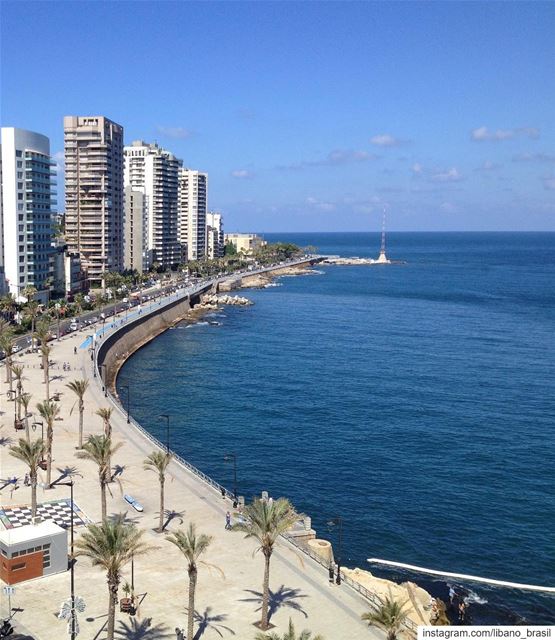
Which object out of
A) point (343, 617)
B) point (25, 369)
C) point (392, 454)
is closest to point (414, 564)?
point (343, 617)

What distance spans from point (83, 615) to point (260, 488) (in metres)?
22.8

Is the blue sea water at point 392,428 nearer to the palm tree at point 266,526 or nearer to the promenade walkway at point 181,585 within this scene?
the promenade walkway at point 181,585

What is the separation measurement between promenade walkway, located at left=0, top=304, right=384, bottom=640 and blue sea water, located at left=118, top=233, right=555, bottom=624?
8348 mm

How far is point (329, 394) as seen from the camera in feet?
259

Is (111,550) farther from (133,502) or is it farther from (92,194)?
(92,194)

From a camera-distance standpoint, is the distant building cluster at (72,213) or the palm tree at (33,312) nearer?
the palm tree at (33,312)

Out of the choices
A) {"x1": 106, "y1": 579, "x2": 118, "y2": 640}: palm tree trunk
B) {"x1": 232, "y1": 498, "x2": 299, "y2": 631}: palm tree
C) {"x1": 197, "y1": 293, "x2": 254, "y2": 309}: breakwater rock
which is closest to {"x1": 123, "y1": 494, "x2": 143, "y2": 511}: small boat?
{"x1": 232, "y1": 498, "x2": 299, "y2": 631}: palm tree

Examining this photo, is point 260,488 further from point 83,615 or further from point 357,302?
point 357,302

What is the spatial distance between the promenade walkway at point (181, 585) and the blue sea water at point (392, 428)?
27.4 feet

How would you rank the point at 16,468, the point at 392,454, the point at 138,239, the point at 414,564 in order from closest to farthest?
the point at 414,564
the point at 16,468
the point at 392,454
the point at 138,239

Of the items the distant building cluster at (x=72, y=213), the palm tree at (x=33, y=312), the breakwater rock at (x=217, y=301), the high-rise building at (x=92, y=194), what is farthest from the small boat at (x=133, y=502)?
the high-rise building at (x=92, y=194)

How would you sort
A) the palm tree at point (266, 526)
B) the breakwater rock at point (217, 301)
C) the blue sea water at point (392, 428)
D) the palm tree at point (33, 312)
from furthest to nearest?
the breakwater rock at point (217, 301) → the palm tree at point (33, 312) → the blue sea water at point (392, 428) → the palm tree at point (266, 526)

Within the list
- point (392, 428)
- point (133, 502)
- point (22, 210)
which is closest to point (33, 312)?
point (22, 210)

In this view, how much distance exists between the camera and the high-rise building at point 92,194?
15950cm
